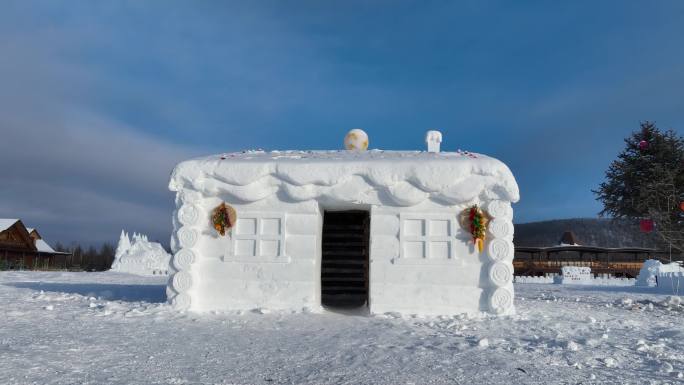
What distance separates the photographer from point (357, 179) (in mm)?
9055

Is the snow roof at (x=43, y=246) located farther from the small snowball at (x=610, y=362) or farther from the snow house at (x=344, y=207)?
the small snowball at (x=610, y=362)

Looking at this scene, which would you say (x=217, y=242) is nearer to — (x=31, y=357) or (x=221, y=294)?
(x=221, y=294)

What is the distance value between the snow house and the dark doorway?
2.80 metres

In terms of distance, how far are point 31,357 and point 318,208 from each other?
16.6 feet

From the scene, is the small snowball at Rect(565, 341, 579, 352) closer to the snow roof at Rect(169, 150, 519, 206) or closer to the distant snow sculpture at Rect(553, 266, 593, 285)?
the snow roof at Rect(169, 150, 519, 206)

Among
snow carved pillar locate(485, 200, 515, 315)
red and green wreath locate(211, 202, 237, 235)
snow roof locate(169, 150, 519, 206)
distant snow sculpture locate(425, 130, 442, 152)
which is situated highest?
distant snow sculpture locate(425, 130, 442, 152)

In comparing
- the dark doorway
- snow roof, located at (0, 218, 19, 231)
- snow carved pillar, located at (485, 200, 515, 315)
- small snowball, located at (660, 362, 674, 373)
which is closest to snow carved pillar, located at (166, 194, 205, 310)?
the dark doorway

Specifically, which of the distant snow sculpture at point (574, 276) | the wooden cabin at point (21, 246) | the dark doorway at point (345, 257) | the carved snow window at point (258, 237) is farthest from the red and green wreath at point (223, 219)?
the wooden cabin at point (21, 246)

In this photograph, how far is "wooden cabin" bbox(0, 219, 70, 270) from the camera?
31578 mm

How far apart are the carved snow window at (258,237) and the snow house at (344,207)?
0.02 meters

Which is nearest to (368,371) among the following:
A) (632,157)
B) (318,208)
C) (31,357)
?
(31,357)

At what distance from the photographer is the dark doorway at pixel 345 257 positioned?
12.2 meters

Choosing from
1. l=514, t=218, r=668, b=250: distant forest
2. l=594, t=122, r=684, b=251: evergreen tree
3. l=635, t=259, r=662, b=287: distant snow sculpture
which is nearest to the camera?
l=635, t=259, r=662, b=287: distant snow sculpture

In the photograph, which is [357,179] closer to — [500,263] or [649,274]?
[500,263]
